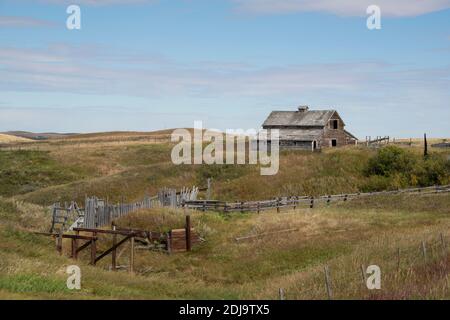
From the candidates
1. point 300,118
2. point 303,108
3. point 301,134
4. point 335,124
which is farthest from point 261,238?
point 303,108

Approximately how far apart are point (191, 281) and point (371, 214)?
50.2 feet

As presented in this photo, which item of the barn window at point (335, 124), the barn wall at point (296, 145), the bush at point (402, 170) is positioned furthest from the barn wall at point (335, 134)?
the bush at point (402, 170)

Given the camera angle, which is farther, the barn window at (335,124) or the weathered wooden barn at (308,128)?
the barn window at (335,124)

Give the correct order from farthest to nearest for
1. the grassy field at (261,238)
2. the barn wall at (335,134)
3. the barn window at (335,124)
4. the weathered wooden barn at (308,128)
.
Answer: the barn window at (335,124), the barn wall at (335,134), the weathered wooden barn at (308,128), the grassy field at (261,238)

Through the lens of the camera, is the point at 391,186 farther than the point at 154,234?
Yes

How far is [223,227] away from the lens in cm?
3362

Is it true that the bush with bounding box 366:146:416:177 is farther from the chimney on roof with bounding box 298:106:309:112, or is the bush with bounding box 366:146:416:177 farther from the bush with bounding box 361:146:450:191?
the chimney on roof with bounding box 298:106:309:112

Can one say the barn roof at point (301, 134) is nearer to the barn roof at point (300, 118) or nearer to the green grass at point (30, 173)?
the barn roof at point (300, 118)

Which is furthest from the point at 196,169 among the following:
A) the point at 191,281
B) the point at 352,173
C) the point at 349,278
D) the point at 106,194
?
the point at 349,278

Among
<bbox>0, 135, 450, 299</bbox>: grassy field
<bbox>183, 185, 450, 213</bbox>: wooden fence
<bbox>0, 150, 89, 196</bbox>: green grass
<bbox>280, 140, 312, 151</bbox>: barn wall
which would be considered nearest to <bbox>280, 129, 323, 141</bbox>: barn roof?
<bbox>280, 140, 312, 151</bbox>: barn wall

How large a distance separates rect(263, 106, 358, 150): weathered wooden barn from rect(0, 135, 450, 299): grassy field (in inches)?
186

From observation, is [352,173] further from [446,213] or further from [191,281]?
[191,281]

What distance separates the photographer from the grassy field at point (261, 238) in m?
17.5

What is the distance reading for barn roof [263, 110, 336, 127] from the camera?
66.6 m
